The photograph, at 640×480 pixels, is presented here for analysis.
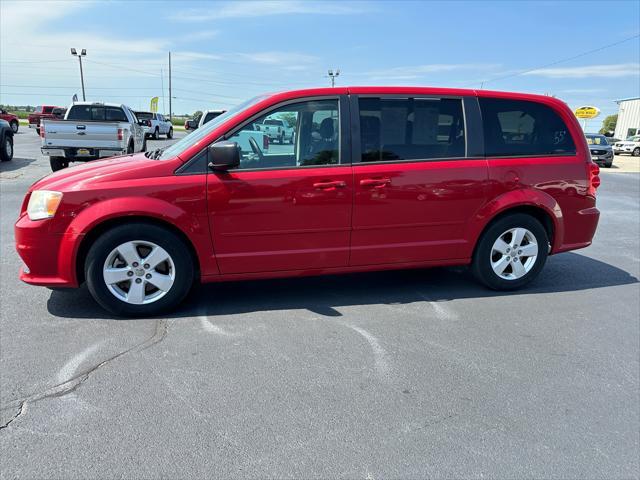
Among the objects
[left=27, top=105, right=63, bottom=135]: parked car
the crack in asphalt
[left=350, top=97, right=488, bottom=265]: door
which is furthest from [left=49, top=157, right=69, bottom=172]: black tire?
[left=27, top=105, right=63, bottom=135]: parked car

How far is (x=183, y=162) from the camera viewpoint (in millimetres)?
3916

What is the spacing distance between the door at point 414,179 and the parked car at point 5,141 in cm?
1405

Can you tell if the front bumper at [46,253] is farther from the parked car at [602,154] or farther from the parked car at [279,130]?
the parked car at [602,154]

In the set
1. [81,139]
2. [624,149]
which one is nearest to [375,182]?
[81,139]

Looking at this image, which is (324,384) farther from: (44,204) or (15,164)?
(15,164)

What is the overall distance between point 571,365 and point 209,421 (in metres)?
2.49

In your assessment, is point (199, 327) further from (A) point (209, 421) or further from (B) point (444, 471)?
(B) point (444, 471)

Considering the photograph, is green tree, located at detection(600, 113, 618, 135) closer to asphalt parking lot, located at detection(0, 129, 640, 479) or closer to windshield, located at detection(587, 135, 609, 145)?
windshield, located at detection(587, 135, 609, 145)

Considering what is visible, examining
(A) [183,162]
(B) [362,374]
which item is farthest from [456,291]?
(A) [183,162]

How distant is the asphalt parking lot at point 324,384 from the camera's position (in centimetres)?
238

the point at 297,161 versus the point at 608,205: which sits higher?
the point at 297,161

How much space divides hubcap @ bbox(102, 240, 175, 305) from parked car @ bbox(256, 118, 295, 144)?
1.33 metres

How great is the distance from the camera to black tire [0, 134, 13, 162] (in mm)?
14617

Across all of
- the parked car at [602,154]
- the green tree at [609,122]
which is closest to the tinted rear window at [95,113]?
the parked car at [602,154]
